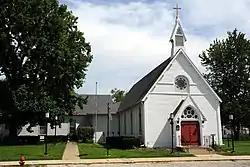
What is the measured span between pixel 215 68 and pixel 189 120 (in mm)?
30725

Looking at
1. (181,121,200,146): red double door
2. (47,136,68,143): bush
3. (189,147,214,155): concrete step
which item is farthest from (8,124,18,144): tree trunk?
(189,147,214,155): concrete step

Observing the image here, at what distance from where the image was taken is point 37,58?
40.0 meters

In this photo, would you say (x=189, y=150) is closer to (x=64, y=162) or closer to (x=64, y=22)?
(x=64, y=162)

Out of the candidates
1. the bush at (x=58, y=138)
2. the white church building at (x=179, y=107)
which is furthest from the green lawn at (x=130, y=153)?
the bush at (x=58, y=138)

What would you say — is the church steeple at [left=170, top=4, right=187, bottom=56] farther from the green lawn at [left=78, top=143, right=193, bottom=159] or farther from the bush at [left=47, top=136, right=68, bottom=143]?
the bush at [left=47, top=136, right=68, bottom=143]

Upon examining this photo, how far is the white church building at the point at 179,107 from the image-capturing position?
34188 mm

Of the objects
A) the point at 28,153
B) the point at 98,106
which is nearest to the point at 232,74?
the point at 98,106

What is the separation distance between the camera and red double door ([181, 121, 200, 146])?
3388cm

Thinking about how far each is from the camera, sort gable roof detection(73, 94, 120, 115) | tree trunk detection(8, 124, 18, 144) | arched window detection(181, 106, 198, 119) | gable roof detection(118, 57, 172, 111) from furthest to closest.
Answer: gable roof detection(73, 94, 120, 115), tree trunk detection(8, 124, 18, 144), gable roof detection(118, 57, 172, 111), arched window detection(181, 106, 198, 119)

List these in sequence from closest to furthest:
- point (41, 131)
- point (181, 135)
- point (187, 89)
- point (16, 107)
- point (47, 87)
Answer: point (181, 135) < point (187, 89) < point (16, 107) < point (47, 87) < point (41, 131)

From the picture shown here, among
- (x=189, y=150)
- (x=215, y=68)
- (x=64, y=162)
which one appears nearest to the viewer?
(x=64, y=162)

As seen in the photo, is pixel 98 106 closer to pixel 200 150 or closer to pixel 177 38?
pixel 177 38

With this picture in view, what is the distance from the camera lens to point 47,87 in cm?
4181

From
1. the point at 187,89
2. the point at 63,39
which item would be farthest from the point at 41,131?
the point at 187,89
